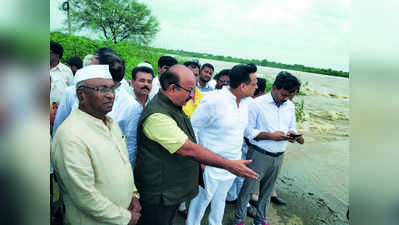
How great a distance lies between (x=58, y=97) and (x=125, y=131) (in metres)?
1.20

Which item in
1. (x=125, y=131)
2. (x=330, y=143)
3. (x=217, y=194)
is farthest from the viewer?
(x=330, y=143)

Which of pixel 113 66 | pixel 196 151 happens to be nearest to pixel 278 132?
pixel 196 151

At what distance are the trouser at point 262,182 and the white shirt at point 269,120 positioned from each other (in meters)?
0.12

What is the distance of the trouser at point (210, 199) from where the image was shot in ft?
8.46

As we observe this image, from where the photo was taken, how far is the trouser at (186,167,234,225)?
8.46 feet

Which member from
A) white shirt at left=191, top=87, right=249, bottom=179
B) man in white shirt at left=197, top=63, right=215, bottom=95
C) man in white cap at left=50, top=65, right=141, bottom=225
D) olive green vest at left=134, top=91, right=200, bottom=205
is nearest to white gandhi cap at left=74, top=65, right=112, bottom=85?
man in white cap at left=50, top=65, right=141, bottom=225

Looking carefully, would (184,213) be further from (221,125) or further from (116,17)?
(116,17)

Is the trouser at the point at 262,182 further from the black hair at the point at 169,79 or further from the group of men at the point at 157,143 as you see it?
the black hair at the point at 169,79

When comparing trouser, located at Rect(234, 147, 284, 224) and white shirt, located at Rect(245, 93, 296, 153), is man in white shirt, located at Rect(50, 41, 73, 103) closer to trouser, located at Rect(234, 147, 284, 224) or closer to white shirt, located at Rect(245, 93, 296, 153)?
white shirt, located at Rect(245, 93, 296, 153)

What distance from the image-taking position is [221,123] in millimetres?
2512

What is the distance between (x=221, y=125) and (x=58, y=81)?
2105mm

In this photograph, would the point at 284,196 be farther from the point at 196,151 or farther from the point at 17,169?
the point at 17,169

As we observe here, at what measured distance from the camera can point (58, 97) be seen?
2873 mm

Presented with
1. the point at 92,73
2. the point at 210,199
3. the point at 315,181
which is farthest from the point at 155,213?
the point at 315,181
